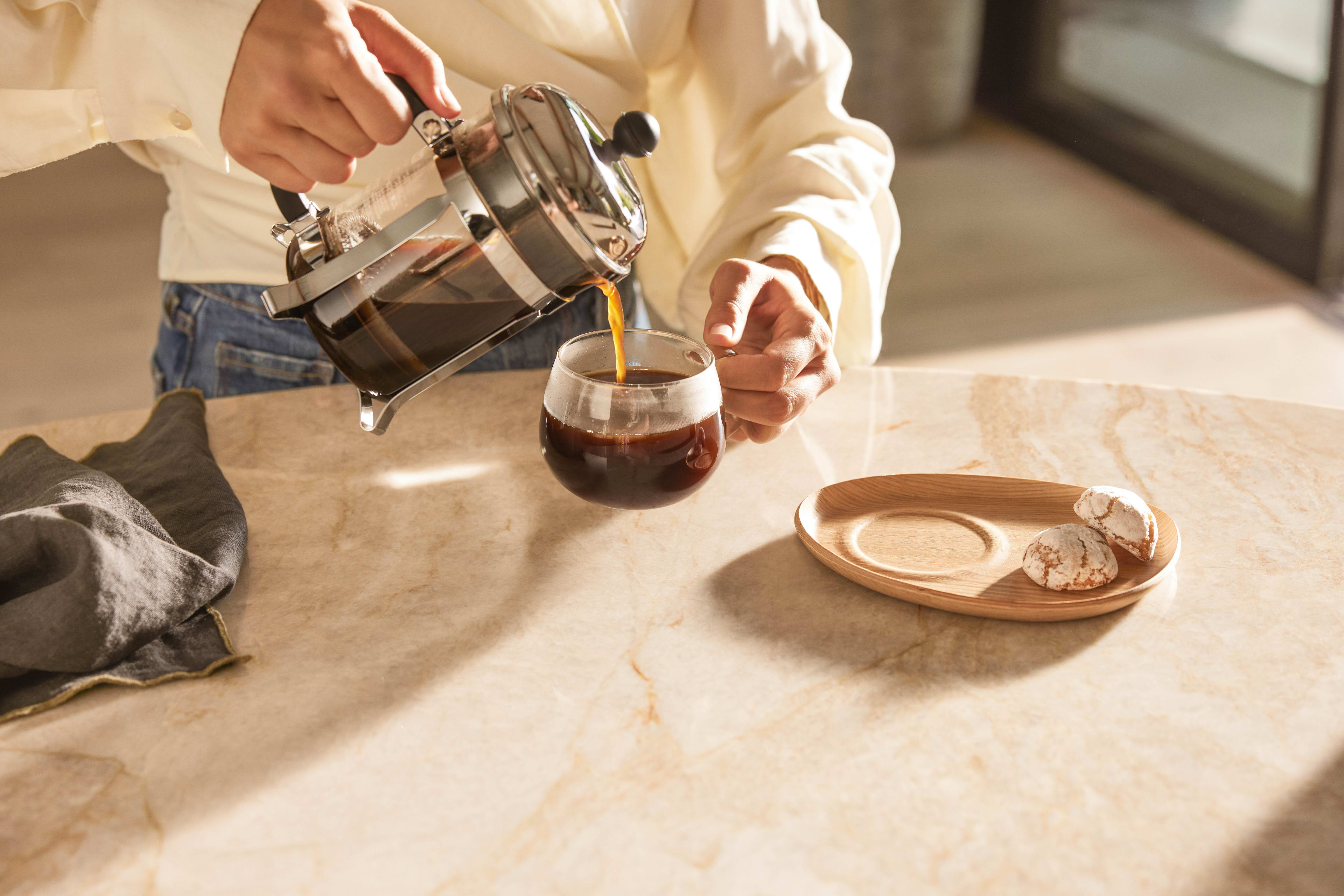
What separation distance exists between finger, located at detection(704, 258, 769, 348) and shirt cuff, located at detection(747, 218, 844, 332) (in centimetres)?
9

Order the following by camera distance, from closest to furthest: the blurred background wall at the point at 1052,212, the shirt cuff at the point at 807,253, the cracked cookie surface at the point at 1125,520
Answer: the cracked cookie surface at the point at 1125,520 → the shirt cuff at the point at 807,253 → the blurred background wall at the point at 1052,212

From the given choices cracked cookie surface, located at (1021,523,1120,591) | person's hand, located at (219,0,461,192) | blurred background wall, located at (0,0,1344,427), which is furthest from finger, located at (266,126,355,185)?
blurred background wall, located at (0,0,1344,427)

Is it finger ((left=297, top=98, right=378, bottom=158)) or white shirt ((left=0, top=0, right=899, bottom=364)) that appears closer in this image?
finger ((left=297, top=98, right=378, bottom=158))

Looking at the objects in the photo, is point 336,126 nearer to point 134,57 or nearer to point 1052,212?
point 134,57

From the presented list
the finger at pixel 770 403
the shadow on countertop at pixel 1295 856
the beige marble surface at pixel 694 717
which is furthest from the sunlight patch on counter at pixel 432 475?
the shadow on countertop at pixel 1295 856

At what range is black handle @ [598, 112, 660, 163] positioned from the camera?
79 cm

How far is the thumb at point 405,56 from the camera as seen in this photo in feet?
2.86

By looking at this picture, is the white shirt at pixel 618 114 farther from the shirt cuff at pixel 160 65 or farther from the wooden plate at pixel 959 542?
the wooden plate at pixel 959 542

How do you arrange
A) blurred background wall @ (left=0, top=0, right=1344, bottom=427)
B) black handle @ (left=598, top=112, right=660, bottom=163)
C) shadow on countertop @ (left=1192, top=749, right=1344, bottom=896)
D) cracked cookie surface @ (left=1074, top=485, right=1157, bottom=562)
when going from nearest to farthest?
shadow on countertop @ (left=1192, top=749, right=1344, bottom=896) < black handle @ (left=598, top=112, right=660, bottom=163) < cracked cookie surface @ (left=1074, top=485, right=1157, bottom=562) < blurred background wall @ (left=0, top=0, right=1344, bottom=427)

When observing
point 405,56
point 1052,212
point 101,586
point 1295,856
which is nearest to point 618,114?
point 405,56

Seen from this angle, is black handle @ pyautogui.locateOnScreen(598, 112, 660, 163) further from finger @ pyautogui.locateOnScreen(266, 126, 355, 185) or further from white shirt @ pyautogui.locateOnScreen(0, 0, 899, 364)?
white shirt @ pyautogui.locateOnScreen(0, 0, 899, 364)

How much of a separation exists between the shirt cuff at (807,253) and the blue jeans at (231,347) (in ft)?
0.81

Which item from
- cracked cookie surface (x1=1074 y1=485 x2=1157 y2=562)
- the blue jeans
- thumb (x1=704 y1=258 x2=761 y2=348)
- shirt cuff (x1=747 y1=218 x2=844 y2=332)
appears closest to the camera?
cracked cookie surface (x1=1074 y1=485 x2=1157 y2=562)

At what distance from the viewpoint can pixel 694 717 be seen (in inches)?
30.4
